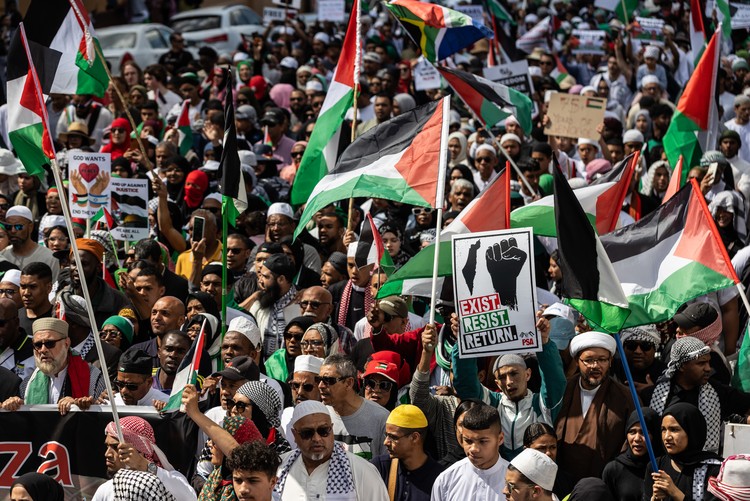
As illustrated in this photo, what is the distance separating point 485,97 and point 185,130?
21.6 ft

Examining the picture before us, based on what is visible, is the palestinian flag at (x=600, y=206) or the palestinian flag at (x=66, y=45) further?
the palestinian flag at (x=66, y=45)

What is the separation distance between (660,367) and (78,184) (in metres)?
5.54

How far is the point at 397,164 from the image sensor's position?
851cm

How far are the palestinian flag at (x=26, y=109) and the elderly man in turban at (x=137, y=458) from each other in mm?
1937

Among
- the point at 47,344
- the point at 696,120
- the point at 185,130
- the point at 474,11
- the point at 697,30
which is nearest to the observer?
the point at 47,344

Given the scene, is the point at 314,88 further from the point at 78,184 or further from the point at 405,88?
the point at 78,184

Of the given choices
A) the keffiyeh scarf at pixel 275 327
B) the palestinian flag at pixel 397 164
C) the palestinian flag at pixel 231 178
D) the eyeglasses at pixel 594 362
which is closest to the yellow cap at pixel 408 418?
the eyeglasses at pixel 594 362

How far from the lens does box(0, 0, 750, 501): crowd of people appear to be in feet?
22.6

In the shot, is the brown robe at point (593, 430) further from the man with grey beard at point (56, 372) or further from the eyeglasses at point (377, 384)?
the man with grey beard at point (56, 372)

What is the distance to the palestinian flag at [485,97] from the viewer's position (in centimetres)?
966

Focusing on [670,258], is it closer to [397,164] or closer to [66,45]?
[397,164]

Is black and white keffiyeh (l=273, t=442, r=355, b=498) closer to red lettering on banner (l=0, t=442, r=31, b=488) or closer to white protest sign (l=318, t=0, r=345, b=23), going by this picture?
red lettering on banner (l=0, t=442, r=31, b=488)

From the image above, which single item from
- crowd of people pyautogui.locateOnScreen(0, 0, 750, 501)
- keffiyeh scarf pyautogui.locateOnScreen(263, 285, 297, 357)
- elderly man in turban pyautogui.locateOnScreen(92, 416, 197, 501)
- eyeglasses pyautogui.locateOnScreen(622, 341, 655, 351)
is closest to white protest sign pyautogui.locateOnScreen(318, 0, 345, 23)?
crowd of people pyautogui.locateOnScreen(0, 0, 750, 501)

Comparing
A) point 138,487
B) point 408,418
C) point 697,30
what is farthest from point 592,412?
point 697,30
